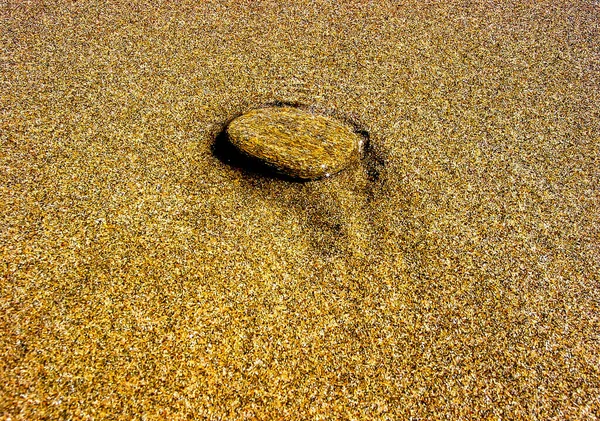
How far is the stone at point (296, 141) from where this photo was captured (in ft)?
6.12

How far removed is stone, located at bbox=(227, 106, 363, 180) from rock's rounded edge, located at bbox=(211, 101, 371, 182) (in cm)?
1

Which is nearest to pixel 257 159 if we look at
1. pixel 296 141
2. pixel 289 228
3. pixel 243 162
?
pixel 243 162

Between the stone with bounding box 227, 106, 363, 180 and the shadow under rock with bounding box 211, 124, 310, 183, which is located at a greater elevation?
the stone with bounding box 227, 106, 363, 180

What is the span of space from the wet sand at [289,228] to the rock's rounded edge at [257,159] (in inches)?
1.0

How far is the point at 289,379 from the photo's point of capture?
131cm

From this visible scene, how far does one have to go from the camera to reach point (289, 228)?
1724 millimetres

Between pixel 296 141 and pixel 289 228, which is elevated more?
pixel 296 141

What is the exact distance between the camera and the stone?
187cm

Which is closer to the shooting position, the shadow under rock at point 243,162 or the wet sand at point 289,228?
the wet sand at point 289,228

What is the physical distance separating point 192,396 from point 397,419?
587 mm

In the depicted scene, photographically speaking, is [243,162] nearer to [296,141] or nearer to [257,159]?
[257,159]

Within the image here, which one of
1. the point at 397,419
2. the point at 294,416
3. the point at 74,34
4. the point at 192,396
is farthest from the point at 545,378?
the point at 74,34

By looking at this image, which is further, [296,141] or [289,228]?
[296,141]

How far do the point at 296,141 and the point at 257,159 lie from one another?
0.65 feet
